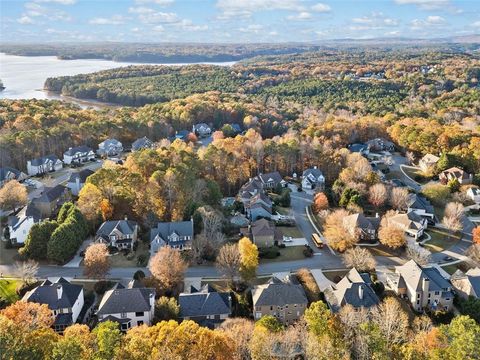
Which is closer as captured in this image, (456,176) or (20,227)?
(20,227)

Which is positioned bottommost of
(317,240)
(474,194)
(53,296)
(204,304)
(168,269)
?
(317,240)

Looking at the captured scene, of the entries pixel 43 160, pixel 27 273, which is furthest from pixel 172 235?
pixel 43 160

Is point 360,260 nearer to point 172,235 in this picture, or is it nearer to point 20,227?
point 172,235

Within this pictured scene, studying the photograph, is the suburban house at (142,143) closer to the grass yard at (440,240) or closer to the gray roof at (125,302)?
the gray roof at (125,302)

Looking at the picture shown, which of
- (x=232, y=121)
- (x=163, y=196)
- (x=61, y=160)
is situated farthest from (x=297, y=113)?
(x=163, y=196)

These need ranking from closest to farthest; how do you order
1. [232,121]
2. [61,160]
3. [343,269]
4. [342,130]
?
[343,269] → [61,160] → [342,130] → [232,121]

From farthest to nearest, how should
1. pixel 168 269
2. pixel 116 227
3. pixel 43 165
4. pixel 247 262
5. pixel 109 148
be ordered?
pixel 109 148
pixel 43 165
pixel 116 227
pixel 247 262
pixel 168 269

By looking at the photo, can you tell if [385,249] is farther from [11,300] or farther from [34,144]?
[34,144]

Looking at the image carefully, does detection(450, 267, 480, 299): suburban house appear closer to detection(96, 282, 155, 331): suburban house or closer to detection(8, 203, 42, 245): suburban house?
detection(96, 282, 155, 331): suburban house
